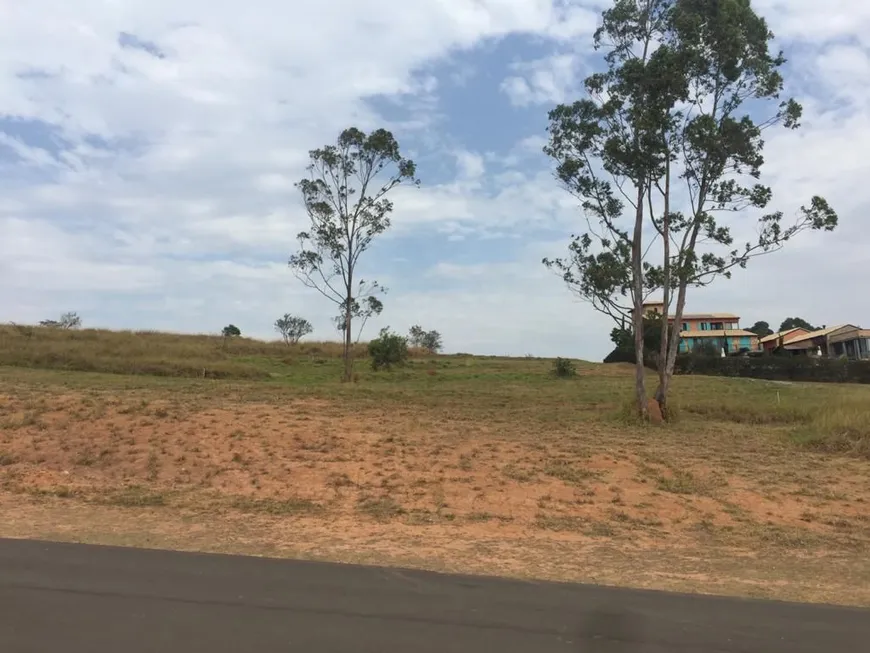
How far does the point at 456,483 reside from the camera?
12.3 m

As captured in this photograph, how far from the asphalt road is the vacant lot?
31.8 inches

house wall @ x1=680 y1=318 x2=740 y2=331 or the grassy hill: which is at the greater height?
house wall @ x1=680 y1=318 x2=740 y2=331

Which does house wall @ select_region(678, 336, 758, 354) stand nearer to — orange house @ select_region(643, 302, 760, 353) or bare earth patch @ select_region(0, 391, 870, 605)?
orange house @ select_region(643, 302, 760, 353)

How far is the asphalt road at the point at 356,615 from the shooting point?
192 inches

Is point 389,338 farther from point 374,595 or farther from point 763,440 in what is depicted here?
point 374,595

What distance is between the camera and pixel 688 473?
13492 mm

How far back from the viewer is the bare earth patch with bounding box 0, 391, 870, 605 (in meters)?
7.91

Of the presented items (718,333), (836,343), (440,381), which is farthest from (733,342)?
(440,381)

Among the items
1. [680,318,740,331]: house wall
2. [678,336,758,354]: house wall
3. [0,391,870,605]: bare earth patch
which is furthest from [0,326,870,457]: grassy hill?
[680,318,740,331]: house wall

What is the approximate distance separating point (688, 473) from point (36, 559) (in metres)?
10.8

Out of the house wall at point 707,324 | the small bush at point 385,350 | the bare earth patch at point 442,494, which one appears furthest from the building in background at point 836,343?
the bare earth patch at point 442,494

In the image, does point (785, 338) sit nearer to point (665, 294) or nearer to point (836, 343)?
A: point (836, 343)

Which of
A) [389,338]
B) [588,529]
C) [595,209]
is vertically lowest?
[588,529]

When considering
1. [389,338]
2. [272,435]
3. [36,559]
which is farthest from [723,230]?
[389,338]
